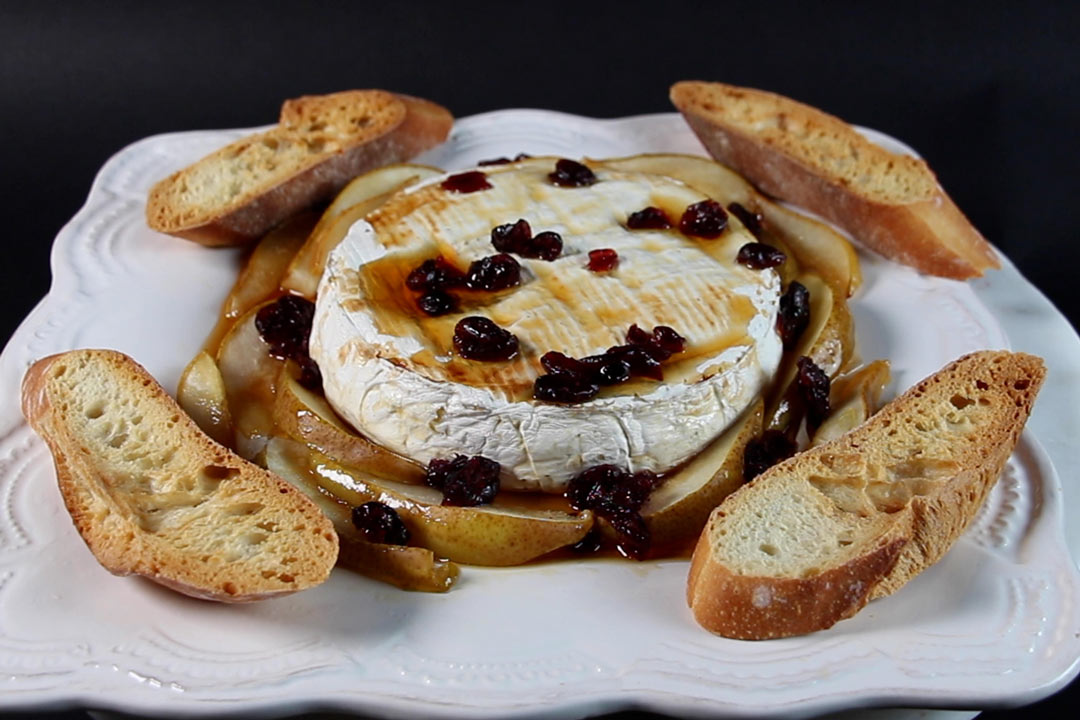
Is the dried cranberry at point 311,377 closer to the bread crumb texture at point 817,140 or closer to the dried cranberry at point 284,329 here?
the dried cranberry at point 284,329

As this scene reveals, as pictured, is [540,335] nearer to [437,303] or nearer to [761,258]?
[437,303]

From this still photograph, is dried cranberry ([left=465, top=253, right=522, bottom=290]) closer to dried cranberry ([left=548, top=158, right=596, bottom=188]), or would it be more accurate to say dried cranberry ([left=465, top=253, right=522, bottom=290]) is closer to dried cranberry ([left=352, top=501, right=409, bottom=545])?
dried cranberry ([left=548, top=158, right=596, bottom=188])

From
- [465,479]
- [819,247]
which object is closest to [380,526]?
[465,479]

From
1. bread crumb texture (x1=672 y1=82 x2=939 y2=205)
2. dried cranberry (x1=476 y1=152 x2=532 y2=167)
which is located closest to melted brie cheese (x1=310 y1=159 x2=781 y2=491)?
dried cranberry (x1=476 y1=152 x2=532 y2=167)

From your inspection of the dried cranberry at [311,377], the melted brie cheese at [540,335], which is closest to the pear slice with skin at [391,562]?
the melted brie cheese at [540,335]

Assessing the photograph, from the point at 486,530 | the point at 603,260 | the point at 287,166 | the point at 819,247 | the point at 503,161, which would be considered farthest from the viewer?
the point at 503,161

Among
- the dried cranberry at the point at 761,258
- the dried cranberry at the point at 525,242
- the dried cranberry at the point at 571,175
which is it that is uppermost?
the dried cranberry at the point at 571,175
